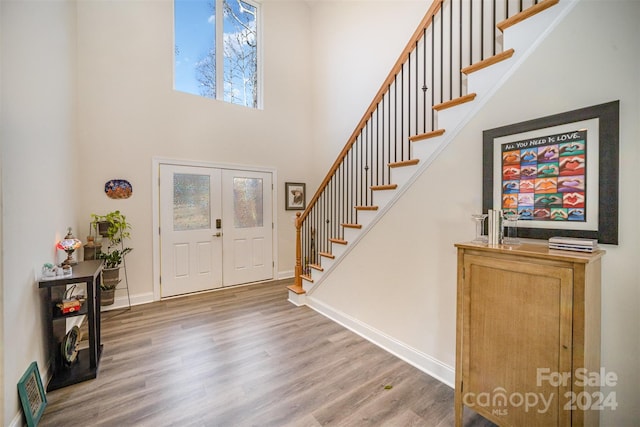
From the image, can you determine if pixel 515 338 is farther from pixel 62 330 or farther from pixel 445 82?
pixel 62 330

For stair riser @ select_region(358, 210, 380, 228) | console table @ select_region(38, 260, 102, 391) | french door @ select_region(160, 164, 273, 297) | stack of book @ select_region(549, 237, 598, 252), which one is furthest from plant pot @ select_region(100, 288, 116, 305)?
stack of book @ select_region(549, 237, 598, 252)

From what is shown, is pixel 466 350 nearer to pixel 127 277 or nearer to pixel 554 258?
pixel 554 258

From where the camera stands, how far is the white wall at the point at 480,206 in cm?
138

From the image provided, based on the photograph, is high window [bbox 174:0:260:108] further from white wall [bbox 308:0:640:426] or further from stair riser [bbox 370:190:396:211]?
white wall [bbox 308:0:640:426]

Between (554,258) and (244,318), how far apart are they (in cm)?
311

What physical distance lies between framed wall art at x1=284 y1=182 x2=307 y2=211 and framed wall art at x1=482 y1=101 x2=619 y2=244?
377 cm

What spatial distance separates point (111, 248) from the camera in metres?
3.74

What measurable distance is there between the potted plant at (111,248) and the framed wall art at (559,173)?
13.8ft

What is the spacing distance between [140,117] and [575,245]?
4.85 m

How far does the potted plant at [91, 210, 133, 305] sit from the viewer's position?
11.5 feet

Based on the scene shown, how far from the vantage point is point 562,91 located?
157 cm

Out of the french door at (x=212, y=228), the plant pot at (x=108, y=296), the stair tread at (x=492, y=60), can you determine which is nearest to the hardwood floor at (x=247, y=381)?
the plant pot at (x=108, y=296)

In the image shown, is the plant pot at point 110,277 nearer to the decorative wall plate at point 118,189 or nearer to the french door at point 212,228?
the french door at point 212,228

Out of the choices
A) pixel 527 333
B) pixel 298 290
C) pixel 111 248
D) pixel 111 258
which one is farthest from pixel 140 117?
pixel 527 333
